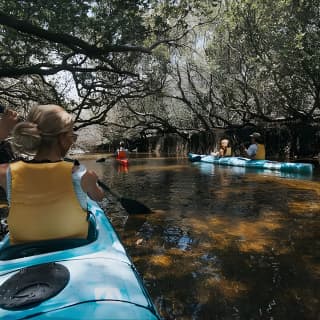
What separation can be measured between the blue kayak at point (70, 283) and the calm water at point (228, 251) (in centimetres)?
107

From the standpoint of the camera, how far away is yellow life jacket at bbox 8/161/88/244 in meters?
2.29

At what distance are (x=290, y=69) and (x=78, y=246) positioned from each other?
47.8 feet

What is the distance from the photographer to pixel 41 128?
2.28 meters

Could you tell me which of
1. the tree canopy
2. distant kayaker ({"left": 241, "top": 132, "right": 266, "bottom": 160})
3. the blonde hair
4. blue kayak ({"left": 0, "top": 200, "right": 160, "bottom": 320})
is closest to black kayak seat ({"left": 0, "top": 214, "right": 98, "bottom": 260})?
blue kayak ({"left": 0, "top": 200, "right": 160, "bottom": 320})

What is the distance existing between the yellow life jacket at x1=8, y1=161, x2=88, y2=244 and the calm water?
1305 millimetres

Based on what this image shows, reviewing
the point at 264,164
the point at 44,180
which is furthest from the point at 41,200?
the point at 264,164

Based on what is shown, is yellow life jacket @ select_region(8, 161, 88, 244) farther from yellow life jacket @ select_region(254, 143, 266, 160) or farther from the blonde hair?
yellow life jacket @ select_region(254, 143, 266, 160)

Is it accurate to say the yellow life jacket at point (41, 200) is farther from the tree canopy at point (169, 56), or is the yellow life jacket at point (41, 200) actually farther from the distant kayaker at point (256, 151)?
the distant kayaker at point (256, 151)

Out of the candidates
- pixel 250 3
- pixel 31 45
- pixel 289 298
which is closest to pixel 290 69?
pixel 250 3

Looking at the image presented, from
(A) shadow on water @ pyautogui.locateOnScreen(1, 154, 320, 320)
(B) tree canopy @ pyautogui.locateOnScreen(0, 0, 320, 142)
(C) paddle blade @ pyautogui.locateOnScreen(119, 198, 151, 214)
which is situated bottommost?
(A) shadow on water @ pyautogui.locateOnScreen(1, 154, 320, 320)

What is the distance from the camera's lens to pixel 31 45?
447 inches

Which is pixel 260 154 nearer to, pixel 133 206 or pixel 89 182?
pixel 133 206

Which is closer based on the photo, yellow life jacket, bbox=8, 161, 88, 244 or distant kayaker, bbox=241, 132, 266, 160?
yellow life jacket, bbox=8, 161, 88, 244

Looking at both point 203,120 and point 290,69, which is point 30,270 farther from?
point 203,120
